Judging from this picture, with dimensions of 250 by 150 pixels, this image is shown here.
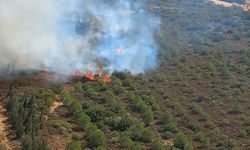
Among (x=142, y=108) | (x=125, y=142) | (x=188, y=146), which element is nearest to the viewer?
(x=125, y=142)

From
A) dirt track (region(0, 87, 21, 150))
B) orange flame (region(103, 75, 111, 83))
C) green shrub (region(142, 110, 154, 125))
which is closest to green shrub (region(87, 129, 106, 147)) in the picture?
dirt track (region(0, 87, 21, 150))

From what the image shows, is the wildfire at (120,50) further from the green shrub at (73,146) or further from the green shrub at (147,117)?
the green shrub at (73,146)

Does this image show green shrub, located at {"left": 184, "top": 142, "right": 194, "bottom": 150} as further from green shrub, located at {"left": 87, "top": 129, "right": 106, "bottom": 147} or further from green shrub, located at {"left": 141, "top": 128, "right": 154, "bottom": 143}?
green shrub, located at {"left": 87, "top": 129, "right": 106, "bottom": 147}

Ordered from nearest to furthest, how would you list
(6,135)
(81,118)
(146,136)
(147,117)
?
1. (6,135)
2. (146,136)
3. (81,118)
4. (147,117)

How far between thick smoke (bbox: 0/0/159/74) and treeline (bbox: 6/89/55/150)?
19.1 feet

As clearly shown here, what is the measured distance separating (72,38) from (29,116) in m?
24.0

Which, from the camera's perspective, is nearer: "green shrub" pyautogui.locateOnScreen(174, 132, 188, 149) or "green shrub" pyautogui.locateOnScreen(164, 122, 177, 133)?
"green shrub" pyautogui.locateOnScreen(174, 132, 188, 149)

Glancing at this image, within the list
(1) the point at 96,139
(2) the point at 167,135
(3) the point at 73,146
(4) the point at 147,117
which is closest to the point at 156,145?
(2) the point at 167,135

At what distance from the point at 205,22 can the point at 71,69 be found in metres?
46.9

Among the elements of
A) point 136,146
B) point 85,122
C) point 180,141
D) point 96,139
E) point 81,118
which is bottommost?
point 136,146

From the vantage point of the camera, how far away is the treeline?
28.8m

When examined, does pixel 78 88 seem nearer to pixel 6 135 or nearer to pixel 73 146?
pixel 6 135

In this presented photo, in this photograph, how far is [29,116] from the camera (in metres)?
32.1

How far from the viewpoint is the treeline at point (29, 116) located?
1132 inches
